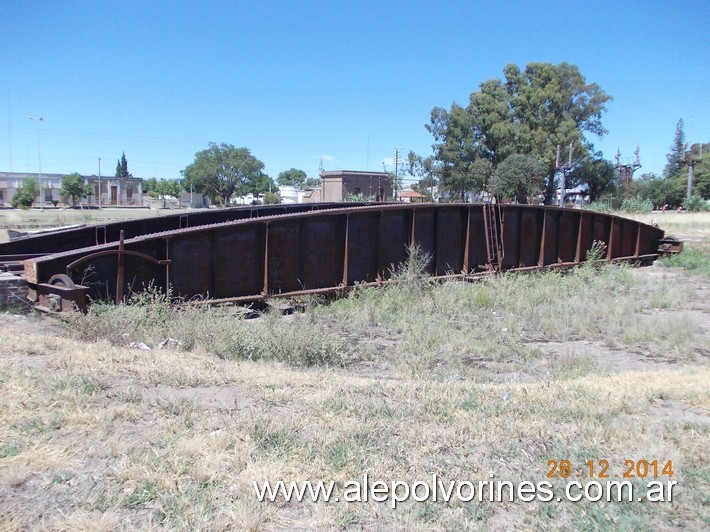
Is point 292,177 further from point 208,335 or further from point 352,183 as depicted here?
point 208,335

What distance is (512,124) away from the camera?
5325 centimetres

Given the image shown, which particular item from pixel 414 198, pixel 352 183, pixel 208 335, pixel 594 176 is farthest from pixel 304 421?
pixel 414 198

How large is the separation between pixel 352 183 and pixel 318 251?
5349 cm

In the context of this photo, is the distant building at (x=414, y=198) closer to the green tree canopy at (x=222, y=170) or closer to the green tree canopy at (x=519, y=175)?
the green tree canopy at (x=519, y=175)

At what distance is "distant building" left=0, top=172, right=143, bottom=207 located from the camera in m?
92.8

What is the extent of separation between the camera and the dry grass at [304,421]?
324 cm

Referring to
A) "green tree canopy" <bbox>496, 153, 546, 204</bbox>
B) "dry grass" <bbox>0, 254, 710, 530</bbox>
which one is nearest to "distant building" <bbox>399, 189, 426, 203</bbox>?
"green tree canopy" <bbox>496, 153, 546, 204</bbox>

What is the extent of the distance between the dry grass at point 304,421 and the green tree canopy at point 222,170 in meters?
77.4

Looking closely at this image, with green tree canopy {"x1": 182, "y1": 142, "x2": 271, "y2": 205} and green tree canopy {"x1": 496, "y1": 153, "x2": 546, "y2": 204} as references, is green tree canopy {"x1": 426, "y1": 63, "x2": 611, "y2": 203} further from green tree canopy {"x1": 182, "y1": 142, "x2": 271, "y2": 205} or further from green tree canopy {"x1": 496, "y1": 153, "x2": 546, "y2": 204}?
green tree canopy {"x1": 182, "y1": 142, "x2": 271, "y2": 205}

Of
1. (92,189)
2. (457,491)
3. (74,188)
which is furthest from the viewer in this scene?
(92,189)

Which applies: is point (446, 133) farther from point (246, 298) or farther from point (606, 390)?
point (606, 390)

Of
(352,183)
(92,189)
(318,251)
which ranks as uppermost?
(352,183)

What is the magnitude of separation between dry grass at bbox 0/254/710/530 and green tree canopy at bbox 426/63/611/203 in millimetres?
46014

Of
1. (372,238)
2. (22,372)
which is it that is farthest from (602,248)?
(22,372)
